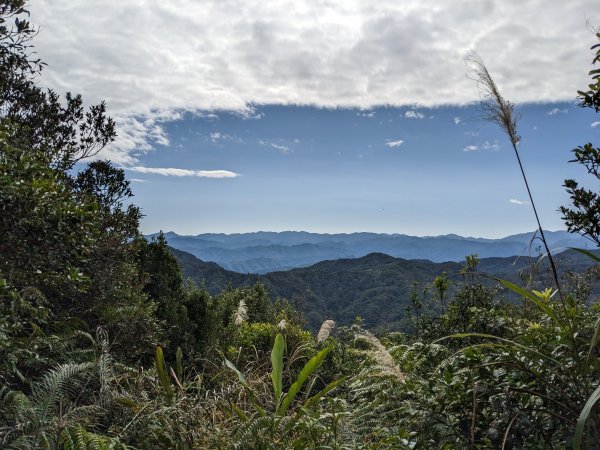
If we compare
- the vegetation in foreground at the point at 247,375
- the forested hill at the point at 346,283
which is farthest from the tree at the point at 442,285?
the forested hill at the point at 346,283

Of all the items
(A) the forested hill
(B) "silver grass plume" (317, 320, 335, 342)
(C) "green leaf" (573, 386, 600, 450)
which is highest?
(C) "green leaf" (573, 386, 600, 450)

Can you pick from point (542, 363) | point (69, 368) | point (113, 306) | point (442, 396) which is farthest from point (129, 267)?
point (542, 363)

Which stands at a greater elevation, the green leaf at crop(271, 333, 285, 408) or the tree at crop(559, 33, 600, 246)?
the tree at crop(559, 33, 600, 246)

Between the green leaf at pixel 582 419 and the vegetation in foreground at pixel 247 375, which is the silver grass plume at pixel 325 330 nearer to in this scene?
the vegetation in foreground at pixel 247 375

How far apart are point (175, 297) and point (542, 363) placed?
9390 millimetres

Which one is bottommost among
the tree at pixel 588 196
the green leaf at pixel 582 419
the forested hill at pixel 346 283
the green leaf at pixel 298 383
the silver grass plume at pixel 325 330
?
the forested hill at pixel 346 283

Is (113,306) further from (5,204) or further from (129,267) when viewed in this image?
(5,204)

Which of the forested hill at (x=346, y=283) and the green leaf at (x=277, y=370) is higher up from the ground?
the green leaf at (x=277, y=370)

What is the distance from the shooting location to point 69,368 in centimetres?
317

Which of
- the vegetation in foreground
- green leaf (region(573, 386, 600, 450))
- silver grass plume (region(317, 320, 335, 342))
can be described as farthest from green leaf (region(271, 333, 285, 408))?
silver grass plume (region(317, 320, 335, 342))

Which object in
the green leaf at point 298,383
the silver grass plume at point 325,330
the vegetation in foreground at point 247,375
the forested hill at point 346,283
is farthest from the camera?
the forested hill at point 346,283

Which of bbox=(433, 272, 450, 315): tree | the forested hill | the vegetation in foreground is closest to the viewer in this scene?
the vegetation in foreground

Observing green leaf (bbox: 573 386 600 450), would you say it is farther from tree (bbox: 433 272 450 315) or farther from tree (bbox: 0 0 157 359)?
tree (bbox: 433 272 450 315)

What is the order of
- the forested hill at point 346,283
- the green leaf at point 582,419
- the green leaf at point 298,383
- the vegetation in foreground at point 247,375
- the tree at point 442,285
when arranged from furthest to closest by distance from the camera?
the forested hill at point 346,283 < the tree at point 442,285 < the green leaf at point 298,383 < the vegetation in foreground at point 247,375 < the green leaf at point 582,419
